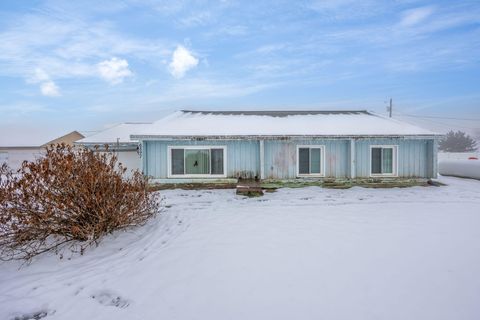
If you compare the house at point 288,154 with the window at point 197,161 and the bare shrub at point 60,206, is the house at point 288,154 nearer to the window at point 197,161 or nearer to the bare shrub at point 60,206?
the window at point 197,161

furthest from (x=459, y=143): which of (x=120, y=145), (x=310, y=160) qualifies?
(x=120, y=145)

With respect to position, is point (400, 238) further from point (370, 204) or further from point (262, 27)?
point (262, 27)

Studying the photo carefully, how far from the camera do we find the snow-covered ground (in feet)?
9.45

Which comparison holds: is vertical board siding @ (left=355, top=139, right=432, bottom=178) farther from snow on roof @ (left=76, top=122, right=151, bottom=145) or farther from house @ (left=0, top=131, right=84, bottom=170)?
house @ (left=0, top=131, right=84, bottom=170)

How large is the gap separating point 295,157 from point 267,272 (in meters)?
7.63

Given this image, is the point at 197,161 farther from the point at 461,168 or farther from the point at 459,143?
the point at 459,143

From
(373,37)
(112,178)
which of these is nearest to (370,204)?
(112,178)

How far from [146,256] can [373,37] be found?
17.7 m

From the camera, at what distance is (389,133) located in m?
10.7

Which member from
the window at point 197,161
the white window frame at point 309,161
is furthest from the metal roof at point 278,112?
the window at point 197,161

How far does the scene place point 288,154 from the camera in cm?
1083

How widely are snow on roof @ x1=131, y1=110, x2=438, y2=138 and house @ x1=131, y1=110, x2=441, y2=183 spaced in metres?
0.04

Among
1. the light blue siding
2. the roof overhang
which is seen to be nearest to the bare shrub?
the roof overhang

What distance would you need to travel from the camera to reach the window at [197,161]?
35.1ft
